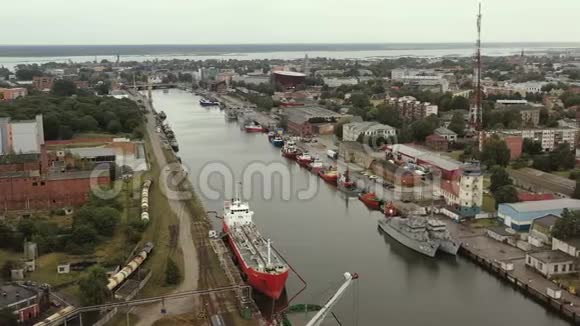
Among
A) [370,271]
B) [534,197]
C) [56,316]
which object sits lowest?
[370,271]

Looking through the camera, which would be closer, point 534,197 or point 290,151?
point 534,197

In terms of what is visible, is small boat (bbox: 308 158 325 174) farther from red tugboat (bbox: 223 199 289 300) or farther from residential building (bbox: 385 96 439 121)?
residential building (bbox: 385 96 439 121)

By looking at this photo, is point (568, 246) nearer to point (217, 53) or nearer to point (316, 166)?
point (316, 166)

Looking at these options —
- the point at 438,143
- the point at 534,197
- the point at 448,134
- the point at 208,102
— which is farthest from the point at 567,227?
the point at 208,102

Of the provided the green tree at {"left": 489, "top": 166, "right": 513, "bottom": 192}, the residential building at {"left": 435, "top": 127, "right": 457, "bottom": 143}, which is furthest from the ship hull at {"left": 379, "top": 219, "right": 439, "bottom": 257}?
the residential building at {"left": 435, "top": 127, "right": 457, "bottom": 143}

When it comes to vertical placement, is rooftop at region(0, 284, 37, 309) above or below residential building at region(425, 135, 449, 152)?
below

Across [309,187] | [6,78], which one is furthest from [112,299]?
[6,78]

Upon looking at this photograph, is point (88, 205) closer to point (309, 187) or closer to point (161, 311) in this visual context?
point (161, 311)
